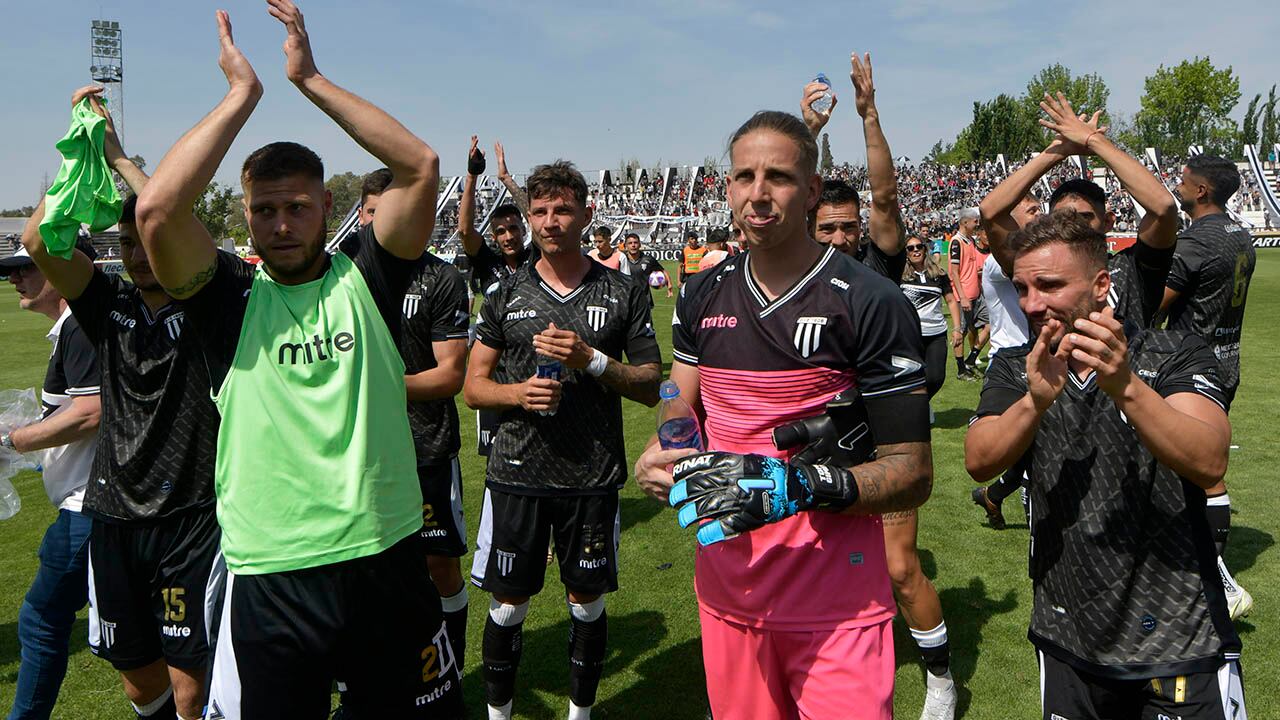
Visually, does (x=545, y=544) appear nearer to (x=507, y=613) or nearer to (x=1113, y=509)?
(x=507, y=613)

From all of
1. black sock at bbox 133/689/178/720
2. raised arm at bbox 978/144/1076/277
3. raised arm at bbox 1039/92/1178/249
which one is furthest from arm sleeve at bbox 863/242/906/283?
black sock at bbox 133/689/178/720

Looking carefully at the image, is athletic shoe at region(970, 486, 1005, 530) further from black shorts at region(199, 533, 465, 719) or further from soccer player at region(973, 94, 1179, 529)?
black shorts at region(199, 533, 465, 719)

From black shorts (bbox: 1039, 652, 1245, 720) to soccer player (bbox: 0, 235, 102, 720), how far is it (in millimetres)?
4082

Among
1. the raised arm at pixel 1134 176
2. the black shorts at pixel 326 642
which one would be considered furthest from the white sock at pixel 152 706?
the raised arm at pixel 1134 176

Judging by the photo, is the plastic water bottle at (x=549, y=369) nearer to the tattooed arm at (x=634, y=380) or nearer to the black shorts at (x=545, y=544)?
the tattooed arm at (x=634, y=380)

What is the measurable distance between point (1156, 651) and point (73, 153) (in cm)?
393

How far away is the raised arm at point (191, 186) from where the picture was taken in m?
2.50

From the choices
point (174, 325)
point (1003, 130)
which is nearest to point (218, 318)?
point (174, 325)

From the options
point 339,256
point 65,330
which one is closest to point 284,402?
point 339,256

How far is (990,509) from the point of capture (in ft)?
23.6

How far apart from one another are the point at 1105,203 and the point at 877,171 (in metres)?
1.15

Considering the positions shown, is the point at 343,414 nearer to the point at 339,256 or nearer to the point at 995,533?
the point at 339,256

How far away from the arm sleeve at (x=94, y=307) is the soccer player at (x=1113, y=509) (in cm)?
354

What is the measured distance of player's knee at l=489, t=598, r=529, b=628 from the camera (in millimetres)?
4508
